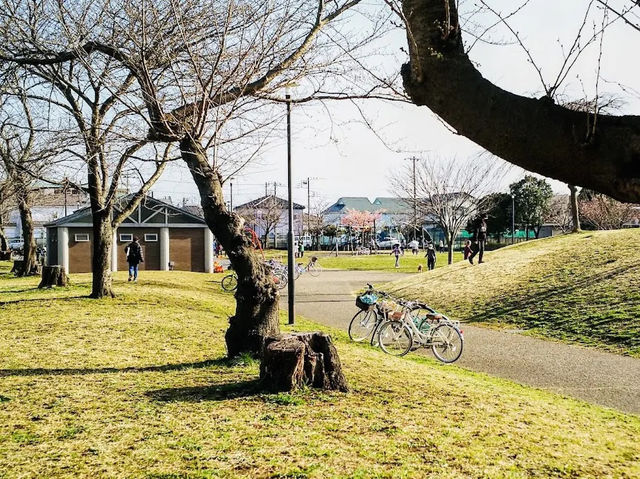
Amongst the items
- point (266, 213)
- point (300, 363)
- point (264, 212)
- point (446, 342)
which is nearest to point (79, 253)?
point (446, 342)

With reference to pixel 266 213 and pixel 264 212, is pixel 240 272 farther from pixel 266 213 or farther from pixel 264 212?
pixel 264 212

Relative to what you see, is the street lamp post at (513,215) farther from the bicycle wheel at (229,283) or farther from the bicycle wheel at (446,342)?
the bicycle wheel at (446,342)

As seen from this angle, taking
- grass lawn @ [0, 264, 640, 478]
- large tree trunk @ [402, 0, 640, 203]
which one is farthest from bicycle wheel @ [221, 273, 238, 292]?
large tree trunk @ [402, 0, 640, 203]

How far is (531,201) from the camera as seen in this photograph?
2029 inches

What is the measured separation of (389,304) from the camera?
11016mm

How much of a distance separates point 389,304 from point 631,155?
8972 mm

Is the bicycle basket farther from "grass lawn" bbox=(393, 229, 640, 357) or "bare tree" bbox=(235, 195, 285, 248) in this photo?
"bare tree" bbox=(235, 195, 285, 248)

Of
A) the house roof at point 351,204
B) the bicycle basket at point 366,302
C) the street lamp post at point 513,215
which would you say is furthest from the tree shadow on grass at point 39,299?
the house roof at point 351,204

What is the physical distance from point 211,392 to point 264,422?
117 cm

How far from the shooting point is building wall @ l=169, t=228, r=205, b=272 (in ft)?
109

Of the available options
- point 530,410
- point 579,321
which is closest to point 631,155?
point 530,410

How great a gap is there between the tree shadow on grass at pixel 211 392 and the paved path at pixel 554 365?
14.4ft

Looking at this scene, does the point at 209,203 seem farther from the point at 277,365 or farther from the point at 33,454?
the point at 33,454

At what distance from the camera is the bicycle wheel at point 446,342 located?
10062 mm
